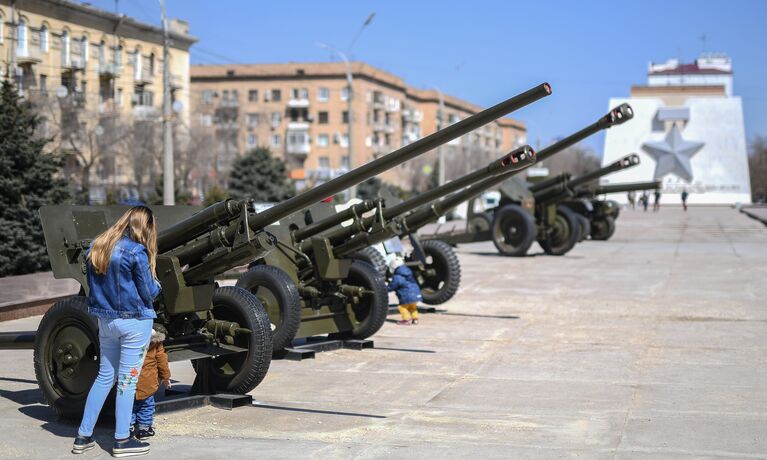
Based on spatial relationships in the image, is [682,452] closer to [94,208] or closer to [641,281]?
[94,208]

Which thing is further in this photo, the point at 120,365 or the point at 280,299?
the point at 280,299

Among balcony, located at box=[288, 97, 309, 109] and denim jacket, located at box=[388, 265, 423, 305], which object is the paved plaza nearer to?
denim jacket, located at box=[388, 265, 423, 305]

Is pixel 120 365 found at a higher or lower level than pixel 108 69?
lower

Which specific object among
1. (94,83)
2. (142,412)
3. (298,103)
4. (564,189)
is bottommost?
(142,412)

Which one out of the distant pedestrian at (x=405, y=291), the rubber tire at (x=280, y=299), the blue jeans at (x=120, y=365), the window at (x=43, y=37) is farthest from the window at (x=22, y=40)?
the blue jeans at (x=120, y=365)

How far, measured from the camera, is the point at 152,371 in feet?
23.5

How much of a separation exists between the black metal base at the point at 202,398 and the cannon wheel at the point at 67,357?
604 millimetres

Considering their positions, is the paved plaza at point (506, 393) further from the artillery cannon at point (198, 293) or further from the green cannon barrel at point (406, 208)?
the green cannon barrel at point (406, 208)

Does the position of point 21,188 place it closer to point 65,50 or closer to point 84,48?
point 65,50

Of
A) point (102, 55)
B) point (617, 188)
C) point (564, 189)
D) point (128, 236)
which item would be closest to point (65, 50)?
point (102, 55)

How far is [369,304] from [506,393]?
9.69 feet

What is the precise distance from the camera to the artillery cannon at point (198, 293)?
7703 mm

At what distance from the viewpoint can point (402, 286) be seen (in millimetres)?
13852

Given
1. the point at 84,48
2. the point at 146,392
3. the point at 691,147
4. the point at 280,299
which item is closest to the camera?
the point at 146,392
